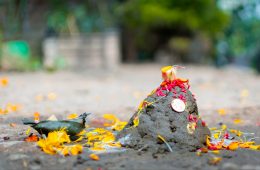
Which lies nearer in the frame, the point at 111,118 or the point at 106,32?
the point at 111,118

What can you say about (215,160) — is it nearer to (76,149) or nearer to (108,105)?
(76,149)

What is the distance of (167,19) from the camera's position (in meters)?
14.8

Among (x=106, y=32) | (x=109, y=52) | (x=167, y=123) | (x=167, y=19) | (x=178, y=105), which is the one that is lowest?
(x=167, y=123)

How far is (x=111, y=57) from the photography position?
13602 millimetres

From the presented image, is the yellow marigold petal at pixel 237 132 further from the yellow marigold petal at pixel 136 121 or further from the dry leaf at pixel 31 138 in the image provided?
the dry leaf at pixel 31 138

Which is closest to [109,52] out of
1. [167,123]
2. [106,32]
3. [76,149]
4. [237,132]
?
[106,32]

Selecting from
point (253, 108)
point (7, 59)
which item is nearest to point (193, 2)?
point (7, 59)

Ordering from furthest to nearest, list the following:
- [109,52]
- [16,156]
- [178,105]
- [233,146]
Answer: [109,52] → [178,105] → [233,146] → [16,156]

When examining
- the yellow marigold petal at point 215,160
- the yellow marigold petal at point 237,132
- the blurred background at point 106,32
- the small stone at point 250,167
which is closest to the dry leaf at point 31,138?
the yellow marigold petal at point 215,160

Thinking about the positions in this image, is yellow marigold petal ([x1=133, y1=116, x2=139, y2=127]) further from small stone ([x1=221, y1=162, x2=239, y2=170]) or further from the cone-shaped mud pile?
small stone ([x1=221, y1=162, x2=239, y2=170])

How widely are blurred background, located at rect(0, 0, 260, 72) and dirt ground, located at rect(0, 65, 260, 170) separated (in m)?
1.04

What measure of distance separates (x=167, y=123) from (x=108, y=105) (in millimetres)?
3183

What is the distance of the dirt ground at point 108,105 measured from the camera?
3.36 m

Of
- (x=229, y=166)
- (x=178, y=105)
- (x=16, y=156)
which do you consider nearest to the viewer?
(x=229, y=166)
